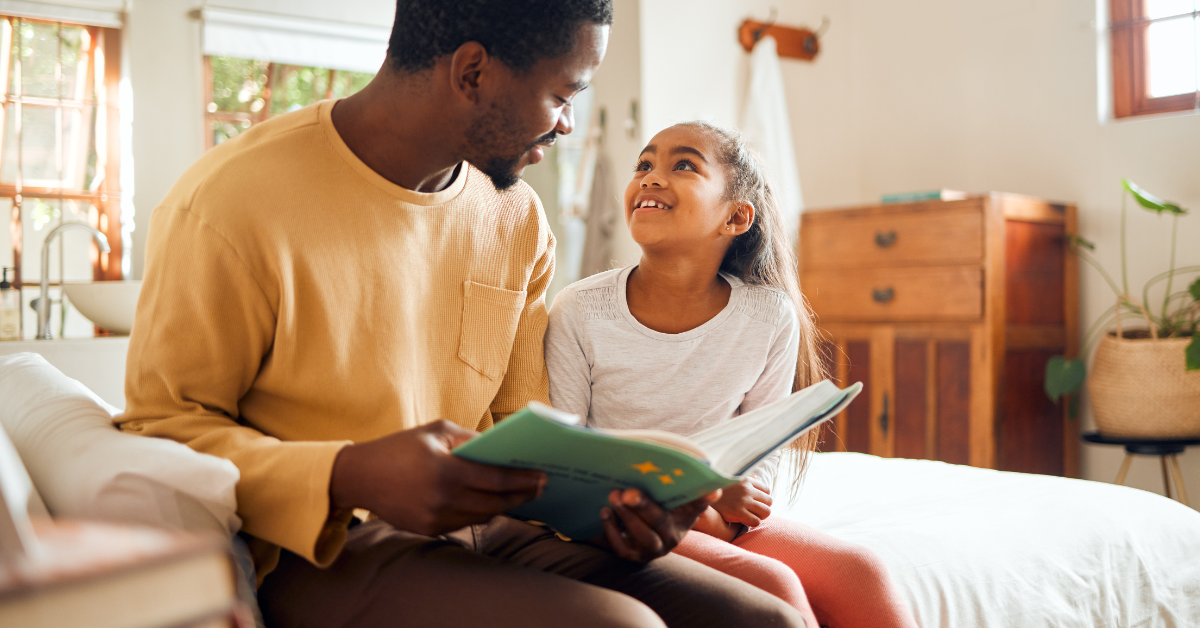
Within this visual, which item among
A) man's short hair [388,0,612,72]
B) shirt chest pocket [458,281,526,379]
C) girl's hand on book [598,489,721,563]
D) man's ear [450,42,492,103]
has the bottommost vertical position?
girl's hand on book [598,489,721,563]

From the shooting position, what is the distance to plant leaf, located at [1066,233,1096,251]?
289cm

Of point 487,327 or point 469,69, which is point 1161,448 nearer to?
point 487,327

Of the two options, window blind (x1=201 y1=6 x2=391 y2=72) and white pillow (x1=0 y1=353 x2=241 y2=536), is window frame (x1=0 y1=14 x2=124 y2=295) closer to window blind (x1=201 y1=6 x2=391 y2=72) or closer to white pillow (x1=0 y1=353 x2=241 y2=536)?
window blind (x1=201 y1=6 x2=391 y2=72)

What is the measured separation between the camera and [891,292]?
9.62 feet

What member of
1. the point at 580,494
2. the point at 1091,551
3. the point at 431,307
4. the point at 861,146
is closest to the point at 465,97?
the point at 431,307

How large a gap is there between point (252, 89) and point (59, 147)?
0.66m

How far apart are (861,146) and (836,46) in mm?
426

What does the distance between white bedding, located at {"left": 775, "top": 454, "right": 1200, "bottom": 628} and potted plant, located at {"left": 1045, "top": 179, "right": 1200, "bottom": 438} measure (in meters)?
1.11

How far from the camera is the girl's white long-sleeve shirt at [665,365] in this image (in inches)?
52.7

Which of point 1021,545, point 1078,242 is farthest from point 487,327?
point 1078,242

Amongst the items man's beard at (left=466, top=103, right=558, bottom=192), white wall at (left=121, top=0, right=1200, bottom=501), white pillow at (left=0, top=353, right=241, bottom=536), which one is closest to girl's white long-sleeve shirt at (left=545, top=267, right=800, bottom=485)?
man's beard at (left=466, top=103, right=558, bottom=192)

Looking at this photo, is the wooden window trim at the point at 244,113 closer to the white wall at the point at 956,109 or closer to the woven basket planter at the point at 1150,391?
the white wall at the point at 956,109

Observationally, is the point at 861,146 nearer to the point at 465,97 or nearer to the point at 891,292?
the point at 891,292

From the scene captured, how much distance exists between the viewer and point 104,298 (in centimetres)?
240
